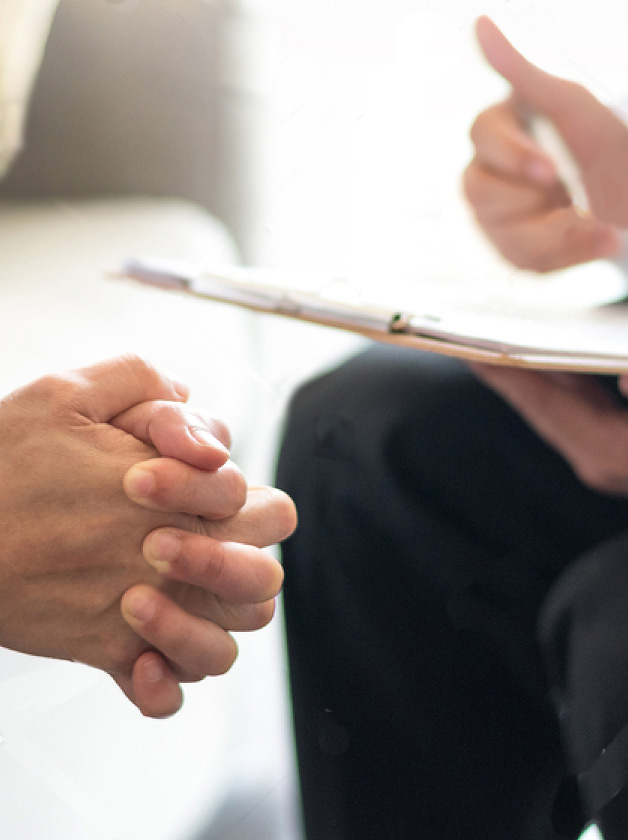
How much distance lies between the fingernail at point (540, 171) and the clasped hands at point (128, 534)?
19cm

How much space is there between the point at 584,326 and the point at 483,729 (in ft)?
0.73

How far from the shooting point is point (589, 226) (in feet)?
1.03

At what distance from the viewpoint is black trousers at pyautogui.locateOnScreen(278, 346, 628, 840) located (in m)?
0.37

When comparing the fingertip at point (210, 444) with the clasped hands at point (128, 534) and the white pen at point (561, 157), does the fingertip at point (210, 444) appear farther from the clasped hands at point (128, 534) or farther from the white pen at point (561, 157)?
the white pen at point (561, 157)

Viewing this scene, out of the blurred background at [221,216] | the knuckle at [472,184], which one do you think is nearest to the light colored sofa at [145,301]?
the blurred background at [221,216]

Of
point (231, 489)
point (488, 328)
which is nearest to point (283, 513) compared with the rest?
point (231, 489)

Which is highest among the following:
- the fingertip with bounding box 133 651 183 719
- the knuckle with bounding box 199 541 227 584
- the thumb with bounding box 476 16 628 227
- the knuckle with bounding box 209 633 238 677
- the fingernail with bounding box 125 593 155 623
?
the thumb with bounding box 476 16 628 227

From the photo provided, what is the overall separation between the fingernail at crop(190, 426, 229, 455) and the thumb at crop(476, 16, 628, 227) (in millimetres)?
198

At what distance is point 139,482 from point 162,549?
0.11 ft

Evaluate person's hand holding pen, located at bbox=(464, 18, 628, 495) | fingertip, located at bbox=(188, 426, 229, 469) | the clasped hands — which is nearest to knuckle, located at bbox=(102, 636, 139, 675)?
the clasped hands

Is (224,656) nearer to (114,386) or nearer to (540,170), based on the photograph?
(114,386)

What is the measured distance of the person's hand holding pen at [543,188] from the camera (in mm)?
308

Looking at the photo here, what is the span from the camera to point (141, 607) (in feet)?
1.13

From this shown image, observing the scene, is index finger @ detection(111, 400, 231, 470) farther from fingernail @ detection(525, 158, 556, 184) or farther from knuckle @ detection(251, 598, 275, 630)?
fingernail @ detection(525, 158, 556, 184)
